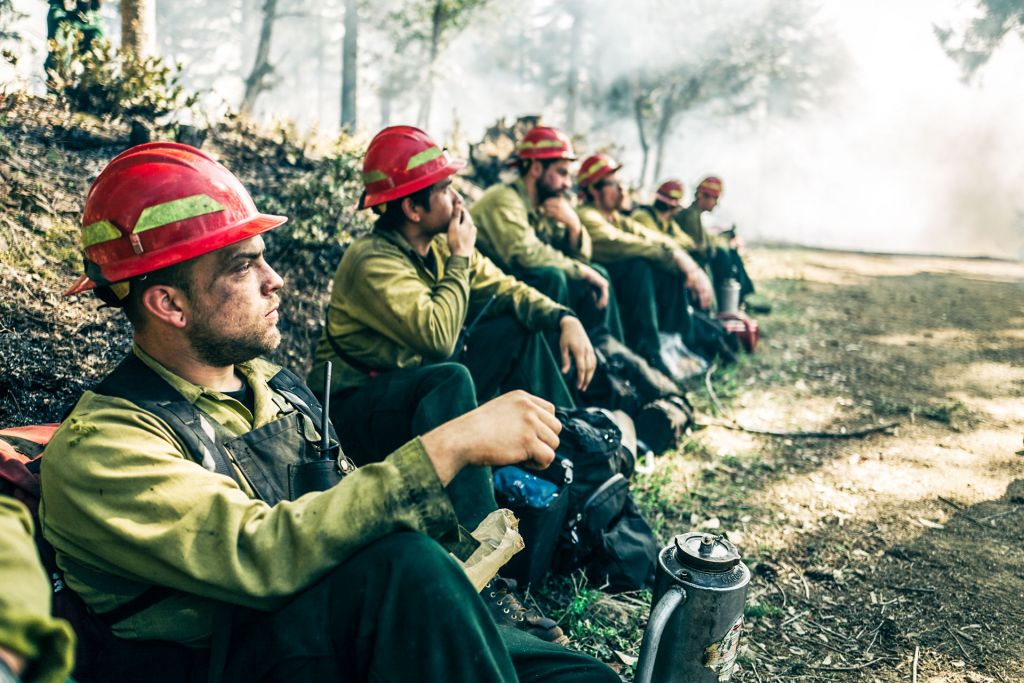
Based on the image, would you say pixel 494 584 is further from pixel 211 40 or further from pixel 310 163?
pixel 211 40

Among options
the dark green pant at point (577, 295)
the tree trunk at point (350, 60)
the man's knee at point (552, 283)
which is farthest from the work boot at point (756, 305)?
the tree trunk at point (350, 60)

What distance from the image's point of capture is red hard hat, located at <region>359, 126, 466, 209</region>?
13.0 ft

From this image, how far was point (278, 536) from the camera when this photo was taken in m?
1.64

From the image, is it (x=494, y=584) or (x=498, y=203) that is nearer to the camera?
(x=494, y=584)

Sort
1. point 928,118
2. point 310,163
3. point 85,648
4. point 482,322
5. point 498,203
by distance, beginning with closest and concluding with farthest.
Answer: point 85,648
point 482,322
point 498,203
point 310,163
point 928,118

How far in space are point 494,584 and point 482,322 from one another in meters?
2.17

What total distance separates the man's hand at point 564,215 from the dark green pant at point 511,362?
2.10 m

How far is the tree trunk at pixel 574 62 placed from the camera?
98.0ft

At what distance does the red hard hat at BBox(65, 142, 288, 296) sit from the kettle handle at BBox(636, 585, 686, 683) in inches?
70.1

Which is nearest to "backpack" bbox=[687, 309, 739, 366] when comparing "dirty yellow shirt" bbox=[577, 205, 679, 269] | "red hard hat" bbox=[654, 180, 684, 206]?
"dirty yellow shirt" bbox=[577, 205, 679, 269]

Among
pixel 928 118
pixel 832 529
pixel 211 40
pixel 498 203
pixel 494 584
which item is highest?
pixel 211 40

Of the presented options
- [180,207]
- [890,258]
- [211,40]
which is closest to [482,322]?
[180,207]

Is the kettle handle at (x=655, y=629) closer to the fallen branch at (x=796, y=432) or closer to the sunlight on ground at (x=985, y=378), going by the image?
the fallen branch at (x=796, y=432)

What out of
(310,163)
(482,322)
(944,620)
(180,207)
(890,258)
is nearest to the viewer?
(180,207)
